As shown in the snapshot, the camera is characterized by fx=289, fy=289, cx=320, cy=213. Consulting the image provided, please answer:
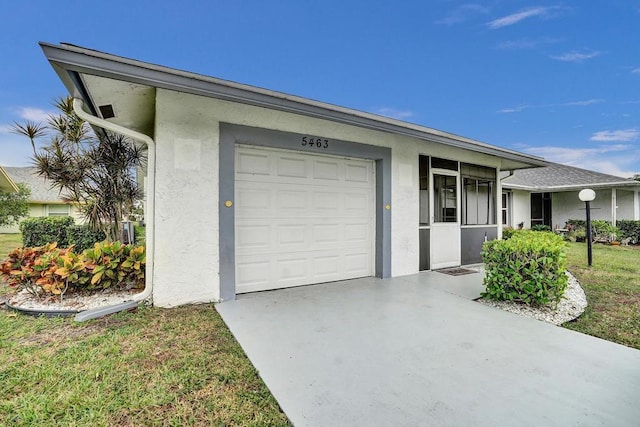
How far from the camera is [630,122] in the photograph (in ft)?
56.3

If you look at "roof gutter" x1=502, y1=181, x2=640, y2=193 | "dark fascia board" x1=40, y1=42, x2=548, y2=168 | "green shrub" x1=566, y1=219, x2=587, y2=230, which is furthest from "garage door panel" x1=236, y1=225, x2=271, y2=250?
"green shrub" x1=566, y1=219, x2=587, y2=230

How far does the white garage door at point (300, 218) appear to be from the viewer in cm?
455

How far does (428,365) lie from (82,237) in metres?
9.11

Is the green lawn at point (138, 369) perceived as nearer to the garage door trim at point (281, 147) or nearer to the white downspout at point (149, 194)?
the white downspout at point (149, 194)

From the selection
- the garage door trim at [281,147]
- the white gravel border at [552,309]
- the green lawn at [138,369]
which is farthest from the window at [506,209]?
the garage door trim at [281,147]

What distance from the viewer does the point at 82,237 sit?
7.82 meters

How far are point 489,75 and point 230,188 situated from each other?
44.8 feet

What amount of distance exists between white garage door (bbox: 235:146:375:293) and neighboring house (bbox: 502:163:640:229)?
432 inches

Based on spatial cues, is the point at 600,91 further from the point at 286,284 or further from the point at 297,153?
the point at 286,284

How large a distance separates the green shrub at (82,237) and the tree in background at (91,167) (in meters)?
0.63

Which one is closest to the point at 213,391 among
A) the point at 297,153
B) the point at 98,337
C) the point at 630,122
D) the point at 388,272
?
the point at 98,337

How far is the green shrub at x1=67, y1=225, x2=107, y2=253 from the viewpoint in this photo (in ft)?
25.4

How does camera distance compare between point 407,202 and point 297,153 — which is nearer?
point 297,153

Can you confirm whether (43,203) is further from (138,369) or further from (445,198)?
(445,198)
